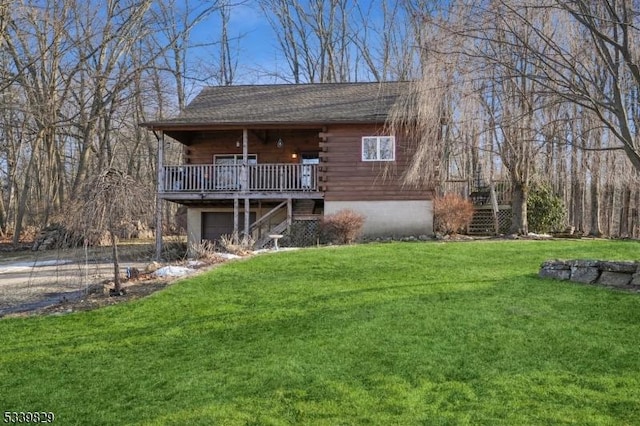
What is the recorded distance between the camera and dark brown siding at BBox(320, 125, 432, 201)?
17016 millimetres

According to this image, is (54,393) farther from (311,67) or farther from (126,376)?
(311,67)

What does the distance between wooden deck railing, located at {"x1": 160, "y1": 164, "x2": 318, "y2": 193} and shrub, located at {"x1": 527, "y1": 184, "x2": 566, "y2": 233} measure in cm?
759

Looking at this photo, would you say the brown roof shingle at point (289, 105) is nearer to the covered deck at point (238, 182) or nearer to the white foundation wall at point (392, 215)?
the covered deck at point (238, 182)

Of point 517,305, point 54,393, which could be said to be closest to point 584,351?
point 517,305

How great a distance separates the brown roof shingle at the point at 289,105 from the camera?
1698 cm

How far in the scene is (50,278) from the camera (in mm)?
12227

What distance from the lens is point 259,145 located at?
19375 mm

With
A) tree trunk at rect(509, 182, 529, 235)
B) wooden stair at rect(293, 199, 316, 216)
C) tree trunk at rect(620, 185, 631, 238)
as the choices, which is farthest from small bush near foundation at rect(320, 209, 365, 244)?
tree trunk at rect(620, 185, 631, 238)

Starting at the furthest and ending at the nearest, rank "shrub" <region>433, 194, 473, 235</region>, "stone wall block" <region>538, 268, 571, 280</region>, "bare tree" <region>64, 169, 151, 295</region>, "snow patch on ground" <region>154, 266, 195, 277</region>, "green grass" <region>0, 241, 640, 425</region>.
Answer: "shrub" <region>433, 194, 473, 235</region> → "snow patch on ground" <region>154, 266, 195, 277</region> → "stone wall block" <region>538, 268, 571, 280</region> → "bare tree" <region>64, 169, 151, 295</region> → "green grass" <region>0, 241, 640, 425</region>

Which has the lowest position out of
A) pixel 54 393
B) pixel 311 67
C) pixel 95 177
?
pixel 54 393

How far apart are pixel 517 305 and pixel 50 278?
10.6 m

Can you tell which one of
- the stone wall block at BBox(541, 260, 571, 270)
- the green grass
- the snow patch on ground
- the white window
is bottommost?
the green grass

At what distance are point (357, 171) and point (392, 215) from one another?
1892 millimetres

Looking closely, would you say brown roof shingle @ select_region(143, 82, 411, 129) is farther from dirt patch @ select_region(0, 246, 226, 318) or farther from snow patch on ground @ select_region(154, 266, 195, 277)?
snow patch on ground @ select_region(154, 266, 195, 277)
